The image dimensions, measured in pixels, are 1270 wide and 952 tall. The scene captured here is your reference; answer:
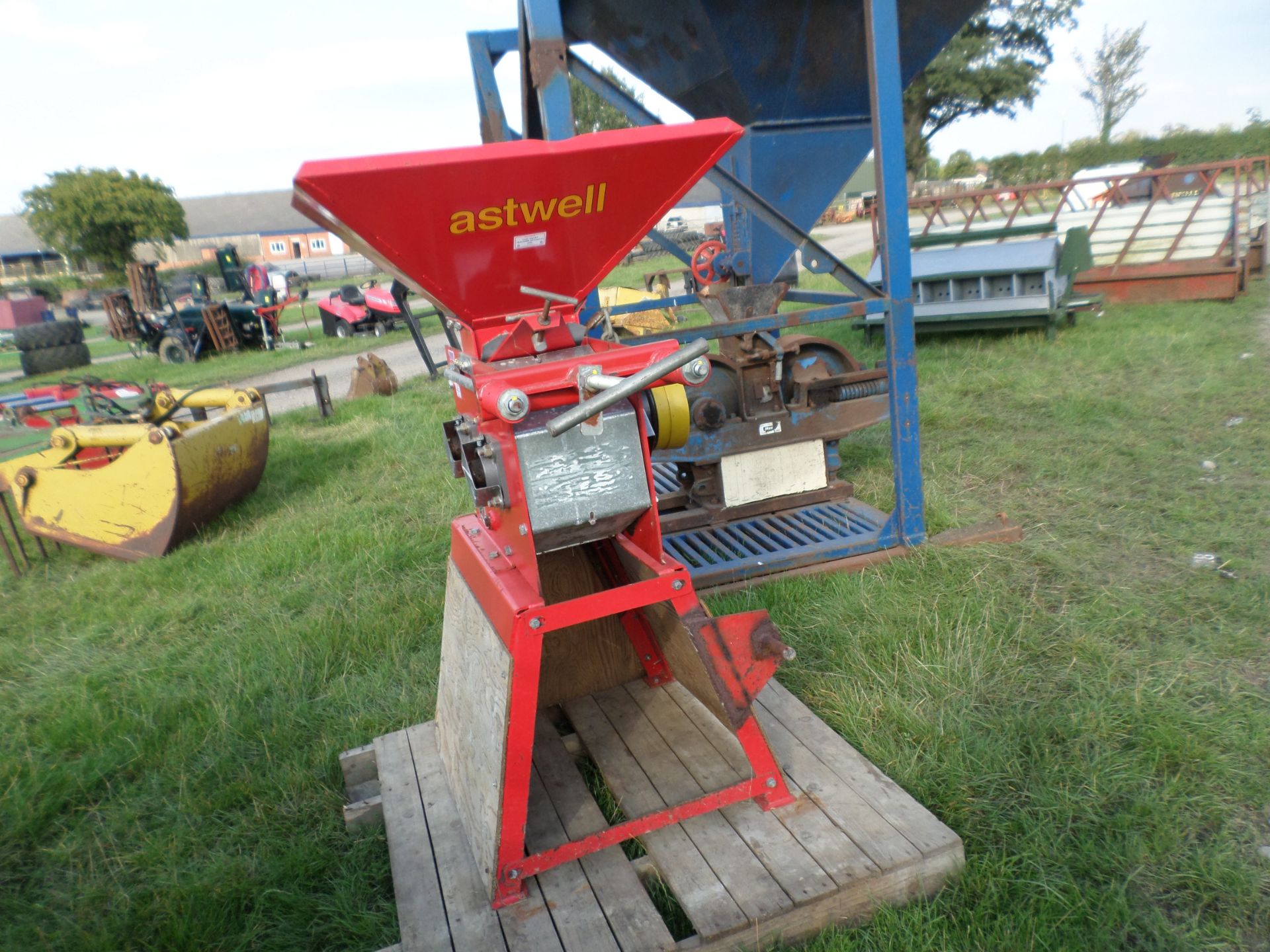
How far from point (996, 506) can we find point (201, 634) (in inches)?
153

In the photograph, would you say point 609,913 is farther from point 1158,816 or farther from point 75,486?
point 75,486

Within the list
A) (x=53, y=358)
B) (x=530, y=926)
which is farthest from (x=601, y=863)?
(x=53, y=358)

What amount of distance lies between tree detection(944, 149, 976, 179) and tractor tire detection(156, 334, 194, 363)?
3698cm

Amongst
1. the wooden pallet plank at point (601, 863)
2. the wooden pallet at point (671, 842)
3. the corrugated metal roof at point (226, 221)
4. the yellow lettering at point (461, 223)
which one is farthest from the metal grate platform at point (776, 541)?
the corrugated metal roof at point (226, 221)

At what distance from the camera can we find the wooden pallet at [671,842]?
1.90m

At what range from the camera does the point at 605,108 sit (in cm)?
3631

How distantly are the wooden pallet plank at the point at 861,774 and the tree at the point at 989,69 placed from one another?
86.6ft


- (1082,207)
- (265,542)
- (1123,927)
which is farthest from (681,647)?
(1082,207)

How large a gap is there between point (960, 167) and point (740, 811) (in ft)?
→ 147

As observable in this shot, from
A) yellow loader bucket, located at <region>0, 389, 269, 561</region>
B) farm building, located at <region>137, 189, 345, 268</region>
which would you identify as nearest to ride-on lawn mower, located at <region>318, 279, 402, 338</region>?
yellow loader bucket, located at <region>0, 389, 269, 561</region>

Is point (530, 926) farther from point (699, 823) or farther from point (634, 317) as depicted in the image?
point (634, 317)

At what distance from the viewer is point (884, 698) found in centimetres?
263

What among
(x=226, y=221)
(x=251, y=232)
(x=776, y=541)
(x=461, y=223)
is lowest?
(x=776, y=541)

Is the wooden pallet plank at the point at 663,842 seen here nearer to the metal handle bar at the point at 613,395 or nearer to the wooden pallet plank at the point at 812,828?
the wooden pallet plank at the point at 812,828
